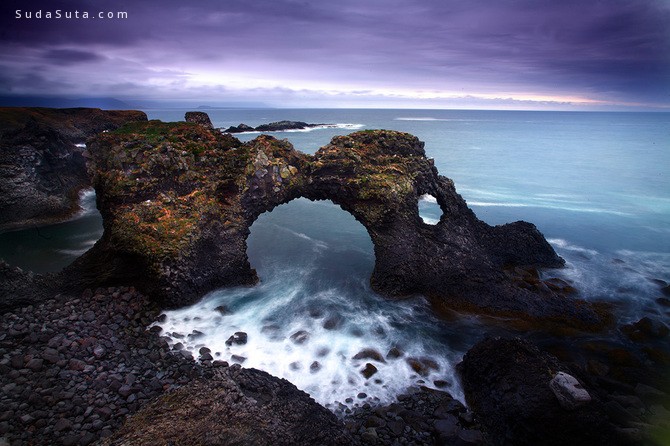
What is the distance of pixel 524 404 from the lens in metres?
11.6

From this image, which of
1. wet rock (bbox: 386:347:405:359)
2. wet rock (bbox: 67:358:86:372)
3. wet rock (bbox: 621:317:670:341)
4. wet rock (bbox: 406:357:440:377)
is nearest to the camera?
wet rock (bbox: 67:358:86:372)

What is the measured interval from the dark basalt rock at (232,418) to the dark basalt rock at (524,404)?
16.4 feet

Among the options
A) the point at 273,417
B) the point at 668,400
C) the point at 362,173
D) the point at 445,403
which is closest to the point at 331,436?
the point at 273,417

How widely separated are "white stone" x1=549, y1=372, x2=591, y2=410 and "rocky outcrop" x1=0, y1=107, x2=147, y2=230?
36.2m

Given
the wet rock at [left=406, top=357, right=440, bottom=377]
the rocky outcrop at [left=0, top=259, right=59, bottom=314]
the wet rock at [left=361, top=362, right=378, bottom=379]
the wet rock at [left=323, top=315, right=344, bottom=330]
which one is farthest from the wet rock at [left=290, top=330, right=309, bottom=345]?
the rocky outcrop at [left=0, top=259, right=59, bottom=314]

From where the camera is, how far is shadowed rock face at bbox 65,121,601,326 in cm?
1745

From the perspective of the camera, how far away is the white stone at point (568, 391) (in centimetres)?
1107

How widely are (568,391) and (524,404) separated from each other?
136 centimetres

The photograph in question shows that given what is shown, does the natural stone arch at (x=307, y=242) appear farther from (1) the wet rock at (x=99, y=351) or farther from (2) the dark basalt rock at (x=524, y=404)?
(2) the dark basalt rock at (x=524, y=404)

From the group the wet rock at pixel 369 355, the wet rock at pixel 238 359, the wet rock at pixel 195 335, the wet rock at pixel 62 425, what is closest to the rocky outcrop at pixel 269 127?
the wet rock at pixel 195 335

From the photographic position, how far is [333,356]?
49.3ft

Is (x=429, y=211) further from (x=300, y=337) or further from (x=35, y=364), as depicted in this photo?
(x=35, y=364)

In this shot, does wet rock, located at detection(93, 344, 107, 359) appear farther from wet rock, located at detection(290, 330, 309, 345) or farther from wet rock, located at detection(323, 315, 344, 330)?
wet rock, located at detection(323, 315, 344, 330)

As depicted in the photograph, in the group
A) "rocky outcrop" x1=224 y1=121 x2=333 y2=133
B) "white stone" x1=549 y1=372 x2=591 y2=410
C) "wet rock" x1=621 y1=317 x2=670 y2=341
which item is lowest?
"wet rock" x1=621 y1=317 x2=670 y2=341
